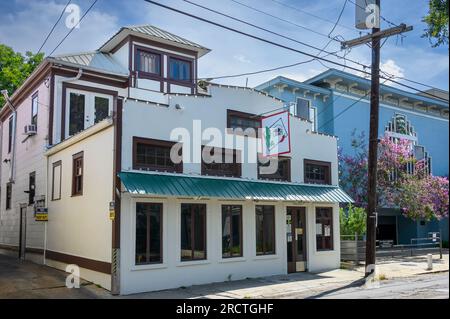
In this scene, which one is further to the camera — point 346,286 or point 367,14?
point 367,14

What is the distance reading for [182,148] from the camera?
1545cm

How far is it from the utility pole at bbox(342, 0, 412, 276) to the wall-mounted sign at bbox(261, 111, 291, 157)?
9.40 feet

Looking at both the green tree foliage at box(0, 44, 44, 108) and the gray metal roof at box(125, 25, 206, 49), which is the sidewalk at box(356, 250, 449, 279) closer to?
the gray metal roof at box(125, 25, 206, 49)

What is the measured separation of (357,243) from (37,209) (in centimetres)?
1319

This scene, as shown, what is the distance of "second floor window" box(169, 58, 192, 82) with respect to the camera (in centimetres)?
2211

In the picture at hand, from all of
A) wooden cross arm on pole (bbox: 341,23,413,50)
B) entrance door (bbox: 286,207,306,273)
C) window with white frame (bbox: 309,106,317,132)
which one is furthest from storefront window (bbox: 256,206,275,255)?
window with white frame (bbox: 309,106,317,132)

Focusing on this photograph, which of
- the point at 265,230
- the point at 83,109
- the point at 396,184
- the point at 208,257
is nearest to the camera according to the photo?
the point at 208,257

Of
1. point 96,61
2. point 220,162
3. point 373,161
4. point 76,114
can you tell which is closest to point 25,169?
point 76,114

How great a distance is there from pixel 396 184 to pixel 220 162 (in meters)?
15.0

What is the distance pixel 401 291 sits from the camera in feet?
43.4

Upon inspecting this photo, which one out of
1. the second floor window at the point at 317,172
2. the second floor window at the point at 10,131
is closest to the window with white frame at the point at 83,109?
the second floor window at the point at 10,131

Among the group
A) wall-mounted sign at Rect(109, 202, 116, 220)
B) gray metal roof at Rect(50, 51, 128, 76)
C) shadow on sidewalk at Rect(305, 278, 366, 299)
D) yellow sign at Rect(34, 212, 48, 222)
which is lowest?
shadow on sidewalk at Rect(305, 278, 366, 299)

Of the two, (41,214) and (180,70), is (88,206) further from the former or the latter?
(180,70)

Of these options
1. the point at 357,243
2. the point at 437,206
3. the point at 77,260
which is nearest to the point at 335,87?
the point at 437,206
